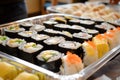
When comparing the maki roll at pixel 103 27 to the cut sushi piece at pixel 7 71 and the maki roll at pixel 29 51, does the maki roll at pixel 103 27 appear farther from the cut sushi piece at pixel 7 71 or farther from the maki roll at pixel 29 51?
the cut sushi piece at pixel 7 71

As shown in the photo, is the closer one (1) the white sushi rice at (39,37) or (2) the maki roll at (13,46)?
(2) the maki roll at (13,46)

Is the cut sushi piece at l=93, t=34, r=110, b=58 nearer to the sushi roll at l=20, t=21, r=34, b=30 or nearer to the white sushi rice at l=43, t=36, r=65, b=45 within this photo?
the white sushi rice at l=43, t=36, r=65, b=45

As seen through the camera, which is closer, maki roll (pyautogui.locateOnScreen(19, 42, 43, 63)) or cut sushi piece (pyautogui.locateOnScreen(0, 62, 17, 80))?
cut sushi piece (pyautogui.locateOnScreen(0, 62, 17, 80))

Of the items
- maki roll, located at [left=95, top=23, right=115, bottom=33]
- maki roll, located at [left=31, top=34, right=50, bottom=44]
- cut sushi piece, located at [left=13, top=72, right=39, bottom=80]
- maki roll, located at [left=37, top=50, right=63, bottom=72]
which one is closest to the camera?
cut sushi piece, located at [left=13, top=72, right=39, bottom=80]

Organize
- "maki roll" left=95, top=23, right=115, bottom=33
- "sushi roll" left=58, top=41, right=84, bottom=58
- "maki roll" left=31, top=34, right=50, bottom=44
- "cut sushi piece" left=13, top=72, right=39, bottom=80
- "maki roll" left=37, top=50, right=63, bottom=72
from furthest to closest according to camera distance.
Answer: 1. "maki roll" left=95, top=23, right=115, bottom=33
2. "maki roll" left=31, top=34, right=50, bottom=44
3. "sushi roll" left=58, top=41, right=84, bottom=58
4. "maki roll" left=37, top=50, right=63, bottom=72
5. "cut sushi piece" left=13, top=72, right=39, bottom=80

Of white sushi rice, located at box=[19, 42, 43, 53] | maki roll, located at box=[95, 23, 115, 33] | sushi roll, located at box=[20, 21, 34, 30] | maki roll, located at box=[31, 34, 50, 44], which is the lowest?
maki roll, located at box=[95, 23, 115, 33]

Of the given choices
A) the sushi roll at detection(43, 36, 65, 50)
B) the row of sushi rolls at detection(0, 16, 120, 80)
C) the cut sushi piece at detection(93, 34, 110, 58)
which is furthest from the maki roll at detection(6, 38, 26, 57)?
the cut sushi piece at detection(93, 34, 110, 58)

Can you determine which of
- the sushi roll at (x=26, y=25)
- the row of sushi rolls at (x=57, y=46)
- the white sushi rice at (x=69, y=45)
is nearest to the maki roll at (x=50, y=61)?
the row of sushi rolls at (x=57, y=46)
